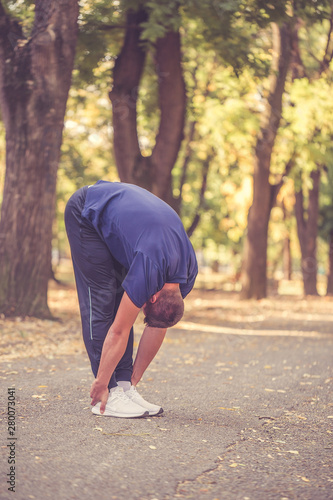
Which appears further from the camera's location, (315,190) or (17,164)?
(315,190)

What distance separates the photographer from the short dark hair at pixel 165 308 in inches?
160

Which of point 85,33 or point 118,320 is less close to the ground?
point 85,33

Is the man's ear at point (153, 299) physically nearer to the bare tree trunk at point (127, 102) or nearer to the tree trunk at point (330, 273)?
the bare tree trunk at point (127, 102)

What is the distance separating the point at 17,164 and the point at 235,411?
6.12 metres

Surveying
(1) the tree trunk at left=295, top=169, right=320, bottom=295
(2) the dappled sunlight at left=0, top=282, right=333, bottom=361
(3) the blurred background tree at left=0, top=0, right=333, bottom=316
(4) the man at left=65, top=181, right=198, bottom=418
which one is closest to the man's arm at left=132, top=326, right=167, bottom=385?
(4) the man at left=65, top=181, right=198, bottom=418

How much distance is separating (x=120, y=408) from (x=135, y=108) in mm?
9594

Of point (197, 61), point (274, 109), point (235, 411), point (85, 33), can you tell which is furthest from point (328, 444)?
point (197, 61)

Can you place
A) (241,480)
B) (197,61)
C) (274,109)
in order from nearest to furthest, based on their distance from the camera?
(241,480), (274,109), (197,61)

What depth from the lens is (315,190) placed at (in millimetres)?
22328

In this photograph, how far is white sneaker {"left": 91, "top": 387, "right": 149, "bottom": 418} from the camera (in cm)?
442

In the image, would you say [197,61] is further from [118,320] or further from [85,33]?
[118,320]

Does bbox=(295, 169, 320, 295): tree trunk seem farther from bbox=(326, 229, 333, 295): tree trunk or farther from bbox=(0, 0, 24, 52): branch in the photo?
bbox=(0, 0, 24, 52): branch

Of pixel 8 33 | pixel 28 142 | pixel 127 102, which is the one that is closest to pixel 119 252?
pixel 28 142

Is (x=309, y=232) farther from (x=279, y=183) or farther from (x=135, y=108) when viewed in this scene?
(x=135, y=108)
